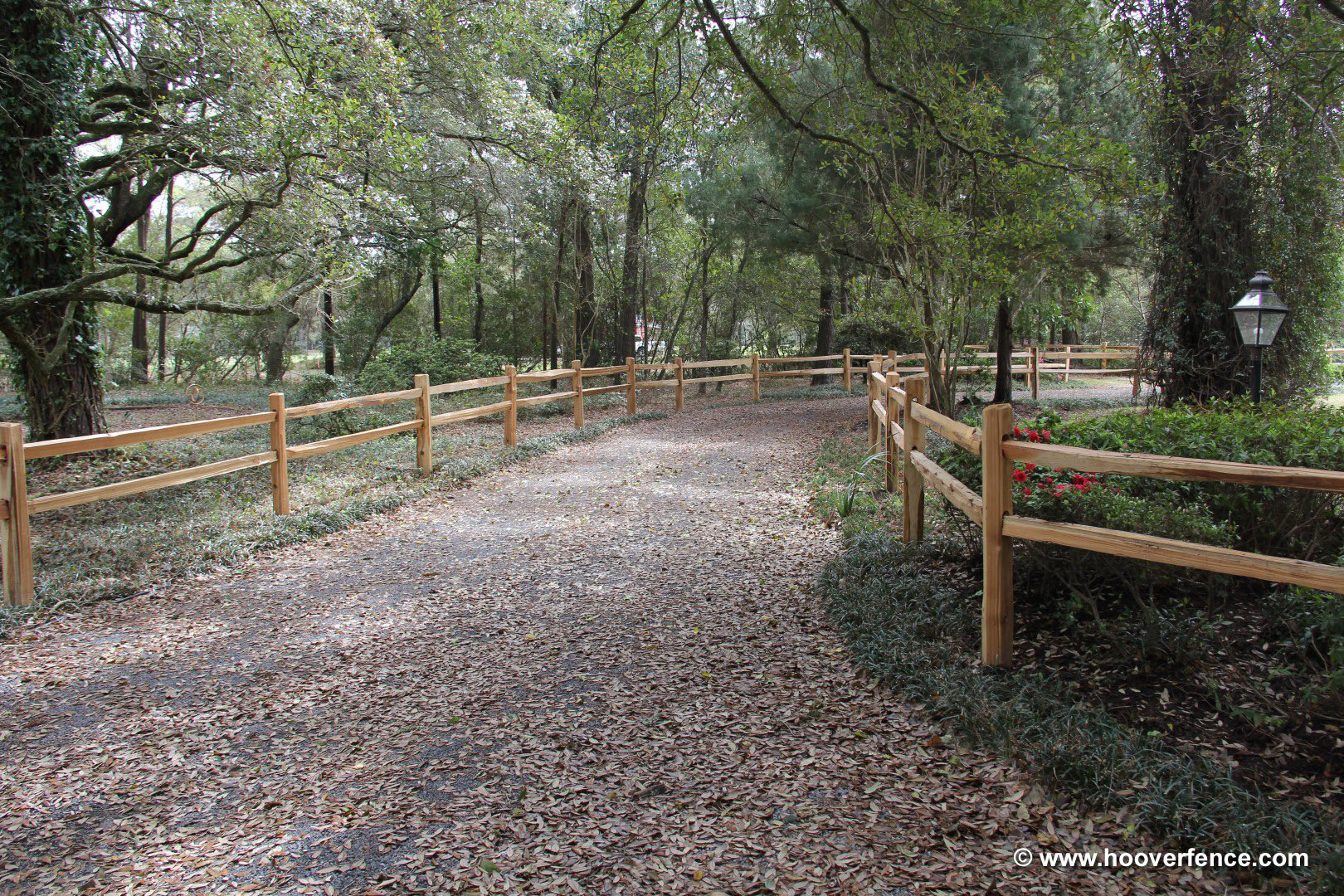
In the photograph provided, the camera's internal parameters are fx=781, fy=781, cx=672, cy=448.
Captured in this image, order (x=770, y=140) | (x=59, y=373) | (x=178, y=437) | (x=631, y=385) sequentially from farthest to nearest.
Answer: (x=631, y=385) < (x=770, y=140) < (x=59, y=373) < (x=178, y=437)

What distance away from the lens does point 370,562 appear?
233 inches

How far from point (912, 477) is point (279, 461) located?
526cm

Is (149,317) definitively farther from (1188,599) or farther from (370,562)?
(1188,599)

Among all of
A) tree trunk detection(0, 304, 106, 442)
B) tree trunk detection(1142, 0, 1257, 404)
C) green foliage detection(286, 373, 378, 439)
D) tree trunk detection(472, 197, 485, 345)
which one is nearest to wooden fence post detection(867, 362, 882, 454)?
tree trunk detection(1142, 0, 1257, 404)

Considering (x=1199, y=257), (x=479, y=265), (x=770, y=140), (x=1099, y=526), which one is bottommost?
(x=1099, y=526)

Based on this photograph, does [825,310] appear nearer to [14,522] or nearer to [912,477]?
[912,477]

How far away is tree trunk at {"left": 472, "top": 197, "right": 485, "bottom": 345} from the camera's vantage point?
1689 cm

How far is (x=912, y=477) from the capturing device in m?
5.24

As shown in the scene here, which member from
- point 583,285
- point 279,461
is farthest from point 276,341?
point 279,461

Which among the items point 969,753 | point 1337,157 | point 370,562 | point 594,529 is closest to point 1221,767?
point 969,753

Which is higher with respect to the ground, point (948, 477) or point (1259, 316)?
point (1259, 316)

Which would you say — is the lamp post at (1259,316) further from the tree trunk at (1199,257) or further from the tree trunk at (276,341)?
the tree trunk at (276,341)

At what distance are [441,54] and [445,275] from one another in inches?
483

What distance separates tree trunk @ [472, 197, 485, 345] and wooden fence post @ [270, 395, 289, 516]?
1040cm
